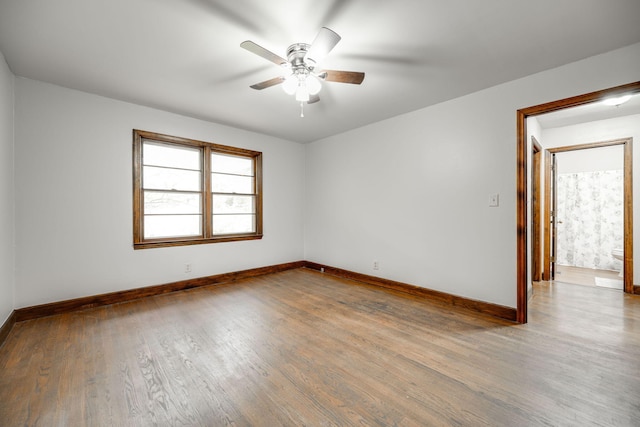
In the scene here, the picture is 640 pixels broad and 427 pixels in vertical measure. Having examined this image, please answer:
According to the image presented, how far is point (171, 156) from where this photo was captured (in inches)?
150

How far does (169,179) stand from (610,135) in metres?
6.47

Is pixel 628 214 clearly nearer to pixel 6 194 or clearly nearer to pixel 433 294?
pixel 433 294

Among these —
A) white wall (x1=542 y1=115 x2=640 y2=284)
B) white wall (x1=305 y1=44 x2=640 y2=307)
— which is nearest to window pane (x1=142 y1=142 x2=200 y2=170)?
white wall (x1=305 y1=44 x2=640 y2=307)

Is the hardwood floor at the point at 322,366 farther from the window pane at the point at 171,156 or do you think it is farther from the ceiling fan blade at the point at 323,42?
the ceiling fan blade at the point at 323,42

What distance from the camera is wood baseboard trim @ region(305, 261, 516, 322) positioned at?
282cm

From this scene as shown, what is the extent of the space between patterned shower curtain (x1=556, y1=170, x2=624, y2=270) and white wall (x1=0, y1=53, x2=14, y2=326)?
862 centimetres

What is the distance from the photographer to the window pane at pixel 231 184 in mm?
4289

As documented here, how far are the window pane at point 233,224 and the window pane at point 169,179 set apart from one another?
636 millimetres

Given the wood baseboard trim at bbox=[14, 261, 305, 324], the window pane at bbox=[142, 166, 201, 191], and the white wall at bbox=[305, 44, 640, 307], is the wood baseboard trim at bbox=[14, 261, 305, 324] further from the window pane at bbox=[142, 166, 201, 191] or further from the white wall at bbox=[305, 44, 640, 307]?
the white wall at bbox=[305, 44, 640, 307]

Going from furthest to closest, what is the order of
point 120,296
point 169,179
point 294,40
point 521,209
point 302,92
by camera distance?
point 169,179 < point 120,296 < point 521,209 < point 302,92 < point 294,40

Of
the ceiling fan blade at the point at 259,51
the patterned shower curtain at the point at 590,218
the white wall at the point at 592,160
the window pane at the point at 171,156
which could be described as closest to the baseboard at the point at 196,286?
the window pane at the point at 171,156

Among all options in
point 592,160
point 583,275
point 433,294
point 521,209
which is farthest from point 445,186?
point 592,160

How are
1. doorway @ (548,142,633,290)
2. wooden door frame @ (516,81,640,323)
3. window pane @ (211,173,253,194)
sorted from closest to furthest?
wooden door frame @ (516,81,640,323)
window pane @ (211,173,253,194)
doorway @ (548,142,633,290)

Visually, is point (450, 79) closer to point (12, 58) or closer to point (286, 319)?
point (286, 319)
